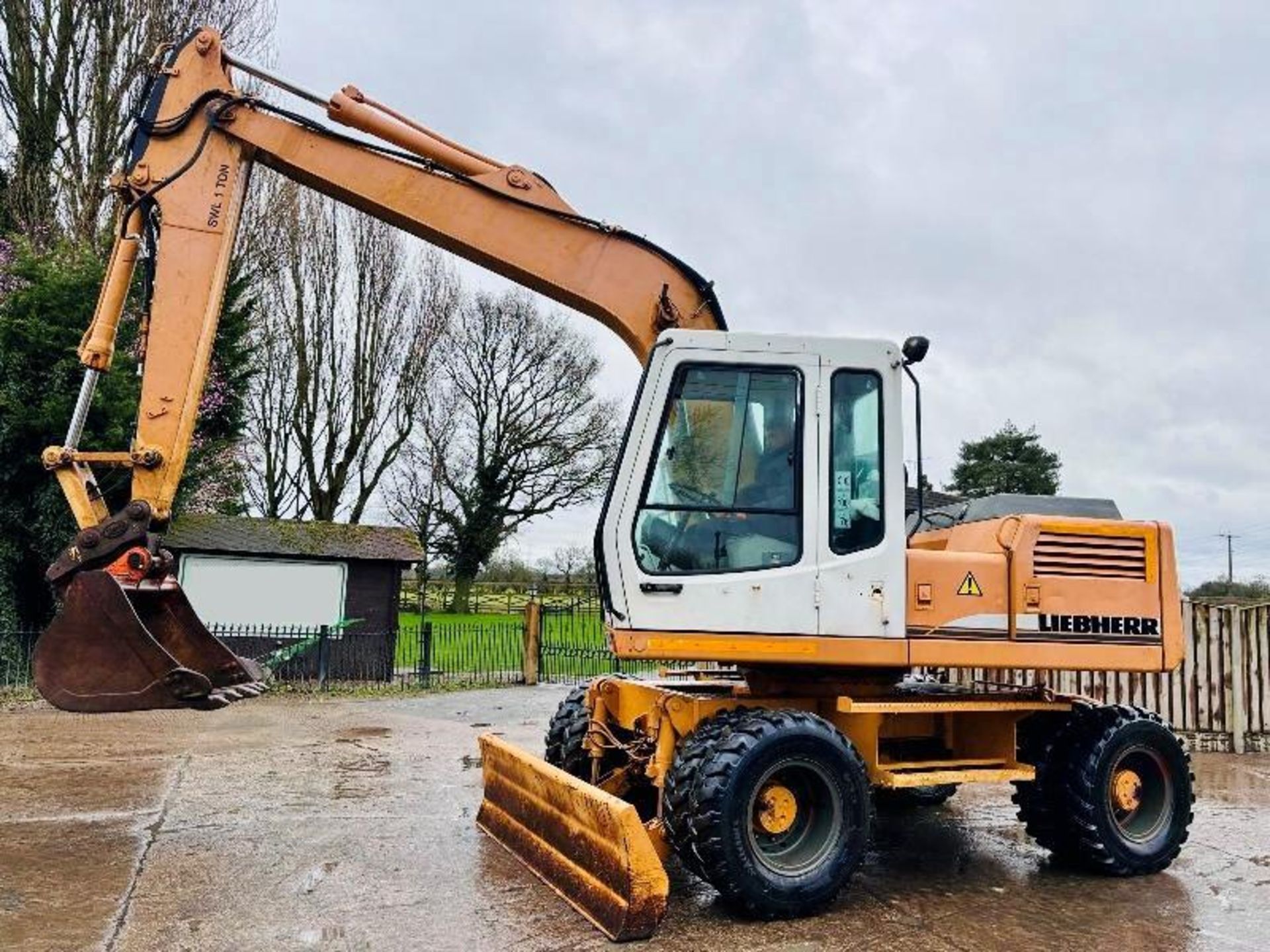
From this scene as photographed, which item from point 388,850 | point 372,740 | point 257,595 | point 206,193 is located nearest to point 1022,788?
point 388,850

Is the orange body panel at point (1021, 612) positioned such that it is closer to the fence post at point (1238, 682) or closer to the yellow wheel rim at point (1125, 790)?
the yellow wheel rim at point (1125, 790)

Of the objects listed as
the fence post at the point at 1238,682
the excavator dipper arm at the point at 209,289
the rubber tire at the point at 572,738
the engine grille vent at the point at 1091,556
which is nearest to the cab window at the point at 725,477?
the excavator dipper arm at the point at 209,289

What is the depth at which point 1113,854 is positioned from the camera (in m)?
5.66

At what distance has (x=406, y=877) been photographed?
5348 millimetres

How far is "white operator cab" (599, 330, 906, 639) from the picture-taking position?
5105 mm

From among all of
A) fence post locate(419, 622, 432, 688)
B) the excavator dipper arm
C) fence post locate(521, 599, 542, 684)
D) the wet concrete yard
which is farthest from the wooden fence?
fence post locate(419, 622, 432, 688)

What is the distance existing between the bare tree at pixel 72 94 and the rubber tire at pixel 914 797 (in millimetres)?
16019

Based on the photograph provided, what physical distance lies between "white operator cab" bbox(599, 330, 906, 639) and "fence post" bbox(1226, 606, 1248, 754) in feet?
21.6

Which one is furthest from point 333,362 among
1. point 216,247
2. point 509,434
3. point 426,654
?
point 216,247

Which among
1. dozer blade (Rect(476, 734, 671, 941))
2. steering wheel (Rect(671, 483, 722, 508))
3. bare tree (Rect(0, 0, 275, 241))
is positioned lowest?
dozer blade (Rect(476, 734, 671, 941))

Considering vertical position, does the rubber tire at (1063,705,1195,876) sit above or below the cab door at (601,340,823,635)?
below

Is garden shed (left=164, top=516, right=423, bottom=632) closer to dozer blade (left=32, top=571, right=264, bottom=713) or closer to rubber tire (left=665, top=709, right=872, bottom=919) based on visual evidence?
dozer blade (left=32, top=571, right=264, bottom=713)

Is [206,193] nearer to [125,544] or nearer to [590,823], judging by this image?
[125,544]

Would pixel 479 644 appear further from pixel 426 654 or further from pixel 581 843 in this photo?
pixel 581 843
